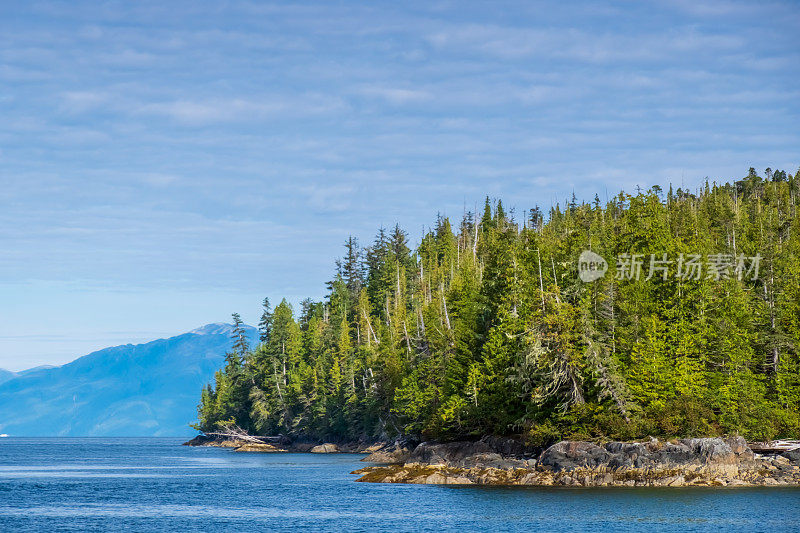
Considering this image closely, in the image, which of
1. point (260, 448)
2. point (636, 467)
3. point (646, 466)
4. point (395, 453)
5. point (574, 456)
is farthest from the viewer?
point (260, 448)

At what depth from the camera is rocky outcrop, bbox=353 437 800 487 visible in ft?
202

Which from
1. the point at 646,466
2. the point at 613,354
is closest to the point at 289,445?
the point at 613,354

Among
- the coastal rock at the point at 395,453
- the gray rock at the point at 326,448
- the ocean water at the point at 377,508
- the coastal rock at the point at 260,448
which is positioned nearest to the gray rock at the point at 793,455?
the ocean water at the point at 377,508

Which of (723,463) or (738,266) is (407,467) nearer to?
(723,463)

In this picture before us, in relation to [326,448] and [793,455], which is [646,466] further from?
[326,448]

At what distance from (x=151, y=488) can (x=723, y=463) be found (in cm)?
4955

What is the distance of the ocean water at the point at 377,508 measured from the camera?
47.6 m

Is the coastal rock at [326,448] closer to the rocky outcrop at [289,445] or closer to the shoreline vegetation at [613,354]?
the rocky outcrop at [289,445]

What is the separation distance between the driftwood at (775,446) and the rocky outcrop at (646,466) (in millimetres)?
1382

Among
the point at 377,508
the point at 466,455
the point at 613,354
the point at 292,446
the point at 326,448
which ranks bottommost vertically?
the point at 292,446

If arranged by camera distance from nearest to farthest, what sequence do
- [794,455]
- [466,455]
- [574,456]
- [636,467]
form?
[636,467] < [794,455] < [574,456] < [466,455]

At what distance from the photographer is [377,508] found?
5603 centimetres

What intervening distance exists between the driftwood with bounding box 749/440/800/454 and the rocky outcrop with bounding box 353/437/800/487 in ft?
4.53

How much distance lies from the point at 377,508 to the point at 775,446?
34.9 metres
